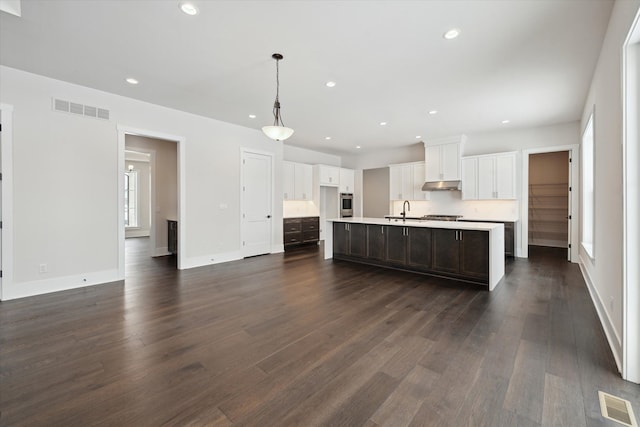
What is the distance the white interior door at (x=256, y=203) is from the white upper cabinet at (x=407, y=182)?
368 centimetres

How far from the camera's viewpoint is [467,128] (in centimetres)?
645

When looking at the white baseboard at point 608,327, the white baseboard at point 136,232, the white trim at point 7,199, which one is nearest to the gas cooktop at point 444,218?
the white baseboard at point 608,327

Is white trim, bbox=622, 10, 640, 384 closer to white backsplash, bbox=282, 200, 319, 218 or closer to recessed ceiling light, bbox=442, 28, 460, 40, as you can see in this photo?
recessed ceiling light, bbox=442, 28, 460, 40

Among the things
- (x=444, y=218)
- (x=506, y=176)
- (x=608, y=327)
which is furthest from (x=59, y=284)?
(x=506, y=176)

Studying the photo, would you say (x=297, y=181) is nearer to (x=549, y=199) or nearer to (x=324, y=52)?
(x=324, y=52)

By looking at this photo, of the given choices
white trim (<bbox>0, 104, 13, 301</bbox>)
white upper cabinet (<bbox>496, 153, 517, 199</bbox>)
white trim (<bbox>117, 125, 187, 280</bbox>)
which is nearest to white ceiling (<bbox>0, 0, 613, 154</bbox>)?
white trim (<bbox>117, 125, 187, 280</bbox>)

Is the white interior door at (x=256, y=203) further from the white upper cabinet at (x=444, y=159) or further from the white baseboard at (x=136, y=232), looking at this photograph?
the white baseboard at (x=136, y=232)

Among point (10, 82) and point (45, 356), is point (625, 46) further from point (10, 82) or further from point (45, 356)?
point (10, 82)

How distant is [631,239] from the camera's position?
1.96m

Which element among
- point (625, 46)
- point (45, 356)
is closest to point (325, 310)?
point (45, 356)

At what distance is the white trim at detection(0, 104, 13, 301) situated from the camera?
11.8 feet

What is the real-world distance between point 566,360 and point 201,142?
6076 millimetres

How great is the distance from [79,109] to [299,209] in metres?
5.63

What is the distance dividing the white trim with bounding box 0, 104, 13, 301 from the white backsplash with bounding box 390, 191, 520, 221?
8.15 m
